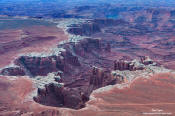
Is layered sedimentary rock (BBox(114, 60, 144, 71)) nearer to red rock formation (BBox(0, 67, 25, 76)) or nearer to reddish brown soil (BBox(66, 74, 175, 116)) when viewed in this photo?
reddish brown soil (BBox(66, 74, 175, 116))

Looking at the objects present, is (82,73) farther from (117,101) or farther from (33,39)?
(117,101)

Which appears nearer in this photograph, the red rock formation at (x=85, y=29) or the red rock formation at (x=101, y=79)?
the red rock formation at (x=101, y=79)

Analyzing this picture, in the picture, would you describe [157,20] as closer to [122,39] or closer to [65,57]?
[122,39]

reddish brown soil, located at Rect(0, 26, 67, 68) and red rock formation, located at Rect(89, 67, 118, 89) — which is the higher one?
reddish brown soil, located at Rect(0, 26, 67, 68)

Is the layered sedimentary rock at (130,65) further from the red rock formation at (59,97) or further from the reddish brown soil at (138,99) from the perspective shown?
the red rock formation at (59,97)

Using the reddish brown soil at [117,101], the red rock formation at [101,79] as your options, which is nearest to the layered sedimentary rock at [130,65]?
the red rock formation at [101,79]

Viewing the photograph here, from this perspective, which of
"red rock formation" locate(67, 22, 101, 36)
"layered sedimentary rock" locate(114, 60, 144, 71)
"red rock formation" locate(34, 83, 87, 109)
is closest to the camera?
"red rock formation" locate(34, 83, 87, 109)

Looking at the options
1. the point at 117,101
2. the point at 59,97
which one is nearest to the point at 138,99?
the point at 117,101

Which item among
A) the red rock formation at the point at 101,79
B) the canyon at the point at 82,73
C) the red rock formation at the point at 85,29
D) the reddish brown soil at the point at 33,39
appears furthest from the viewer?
the red rock formation at the point at 85,29

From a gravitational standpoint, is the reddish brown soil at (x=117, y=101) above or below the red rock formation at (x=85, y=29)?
below

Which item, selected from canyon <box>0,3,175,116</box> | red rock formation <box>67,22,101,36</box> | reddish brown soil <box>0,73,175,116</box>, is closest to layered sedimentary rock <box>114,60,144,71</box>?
canyon <box>0,3,175,116</box>

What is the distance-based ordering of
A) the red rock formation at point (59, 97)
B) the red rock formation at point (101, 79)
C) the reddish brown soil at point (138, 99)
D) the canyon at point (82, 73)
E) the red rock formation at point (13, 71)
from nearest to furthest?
1. the reddish brown soil at point (138, 99)
2. the canyon at point (82, 73)
3. the red rock formation at point (59, 97)
4. the red rock formation at point (101, 79)
5. the red rock formation at point (13, 71)

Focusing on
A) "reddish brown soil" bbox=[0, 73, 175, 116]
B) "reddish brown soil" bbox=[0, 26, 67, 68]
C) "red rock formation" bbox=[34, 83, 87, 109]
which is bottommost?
"red rock formation" bbox=[34, 83, 87, 109]
